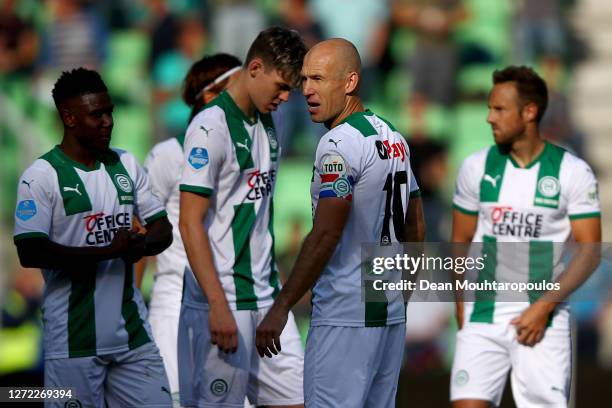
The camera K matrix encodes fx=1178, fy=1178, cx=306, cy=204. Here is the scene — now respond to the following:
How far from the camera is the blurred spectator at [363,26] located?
1160cm

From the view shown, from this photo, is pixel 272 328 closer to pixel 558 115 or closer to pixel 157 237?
pixel 157 237

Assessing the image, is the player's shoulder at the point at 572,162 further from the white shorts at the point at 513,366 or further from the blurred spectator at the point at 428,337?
the blurred spectator at the point at 428,337

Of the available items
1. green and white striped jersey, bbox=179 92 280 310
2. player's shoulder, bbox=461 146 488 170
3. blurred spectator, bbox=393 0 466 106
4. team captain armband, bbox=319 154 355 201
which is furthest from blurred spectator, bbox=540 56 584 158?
team captain armband, bbox=319 154 355 201

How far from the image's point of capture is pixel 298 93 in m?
11.6

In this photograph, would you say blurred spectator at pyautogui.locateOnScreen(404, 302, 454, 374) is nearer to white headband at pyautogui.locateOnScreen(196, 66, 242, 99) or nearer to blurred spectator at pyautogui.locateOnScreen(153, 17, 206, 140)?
blurred spectator at pyautogui.locateOnScreen(153, 17, 206, 140)

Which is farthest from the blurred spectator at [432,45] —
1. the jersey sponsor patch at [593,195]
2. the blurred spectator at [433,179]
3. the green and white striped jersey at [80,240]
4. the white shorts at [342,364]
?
the white shorts at [342,364]

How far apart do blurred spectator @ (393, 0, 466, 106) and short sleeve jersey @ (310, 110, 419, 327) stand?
6419 millimetres

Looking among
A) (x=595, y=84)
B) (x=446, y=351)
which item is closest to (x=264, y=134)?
(x=446, y=351)

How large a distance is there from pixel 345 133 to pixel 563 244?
2186mm

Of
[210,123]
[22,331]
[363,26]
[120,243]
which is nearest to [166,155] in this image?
[210,123]

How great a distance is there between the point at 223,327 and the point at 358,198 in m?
1.06

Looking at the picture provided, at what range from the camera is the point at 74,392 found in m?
5.50

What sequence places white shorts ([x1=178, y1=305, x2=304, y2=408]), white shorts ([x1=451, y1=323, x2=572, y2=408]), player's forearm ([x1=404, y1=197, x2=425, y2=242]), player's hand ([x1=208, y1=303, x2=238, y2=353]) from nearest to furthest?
1. player's forearm ([x1=404, y1=197, x2=425, y2=242])
2. player's hand ([x1=208, y1=303, x2=238, y2=353])
3. white shorts ([x1=178, y1=305, x2=304, y2=408])
4. white shorts ([x1=451, y1=323, x2=572, y2=408])

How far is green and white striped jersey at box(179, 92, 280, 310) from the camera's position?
5926 mm
